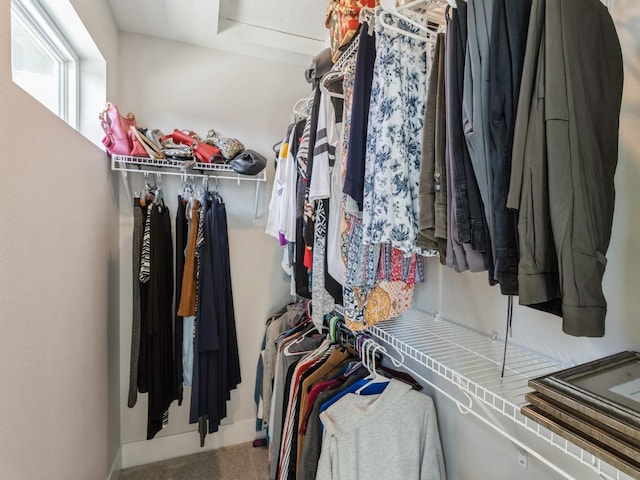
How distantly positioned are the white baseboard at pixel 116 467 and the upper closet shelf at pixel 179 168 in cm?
153

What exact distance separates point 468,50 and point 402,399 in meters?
1.07

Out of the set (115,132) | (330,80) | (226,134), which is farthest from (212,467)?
(330,80)

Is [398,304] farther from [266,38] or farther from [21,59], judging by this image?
[266,38]

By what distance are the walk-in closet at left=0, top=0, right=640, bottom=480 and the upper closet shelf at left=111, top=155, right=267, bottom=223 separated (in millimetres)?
19

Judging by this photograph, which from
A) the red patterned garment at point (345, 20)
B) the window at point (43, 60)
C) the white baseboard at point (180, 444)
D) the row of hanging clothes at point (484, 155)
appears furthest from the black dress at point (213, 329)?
the red patterned garment at point (345, 20)

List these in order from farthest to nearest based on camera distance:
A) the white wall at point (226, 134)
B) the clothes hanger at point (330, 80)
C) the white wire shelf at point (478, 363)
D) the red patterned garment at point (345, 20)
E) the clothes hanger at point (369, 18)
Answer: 1. the white wall at point (226, 134)
2. the clothes hanger at point (330, 80)
3. the red patterned garment at point (345, 20)
4. the clothes hanger at point (369, 18)
5. the white wire shelf at point (478, 363)

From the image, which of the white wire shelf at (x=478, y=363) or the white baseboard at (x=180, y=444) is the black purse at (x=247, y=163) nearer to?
the white wire shelf at (x=478, y=363)

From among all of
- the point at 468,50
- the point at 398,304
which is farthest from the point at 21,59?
the point at 398,304

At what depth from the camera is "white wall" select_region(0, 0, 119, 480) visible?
82cm

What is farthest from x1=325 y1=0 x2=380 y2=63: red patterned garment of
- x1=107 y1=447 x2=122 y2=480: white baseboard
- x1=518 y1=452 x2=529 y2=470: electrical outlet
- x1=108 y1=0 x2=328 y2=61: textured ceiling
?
x1=107 y1=447 x2=122 y2=480: white baseboard

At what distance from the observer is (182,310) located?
1.75m

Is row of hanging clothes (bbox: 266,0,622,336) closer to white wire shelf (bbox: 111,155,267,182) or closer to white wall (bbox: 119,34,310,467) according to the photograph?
white wire shelf (bbox: 111,155,267,182)

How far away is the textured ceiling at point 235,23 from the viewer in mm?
1709

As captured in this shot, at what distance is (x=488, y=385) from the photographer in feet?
2.61
